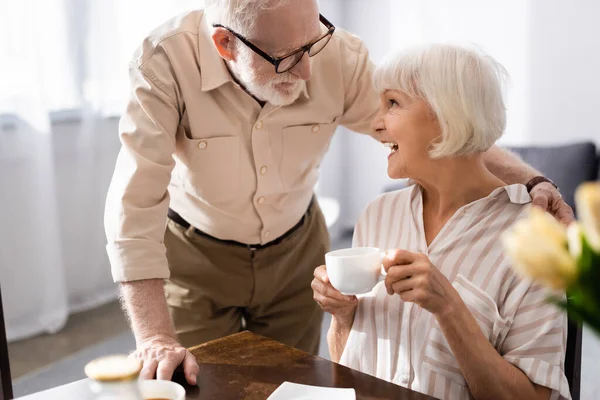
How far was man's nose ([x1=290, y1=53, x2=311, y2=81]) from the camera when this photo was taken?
1674 mm

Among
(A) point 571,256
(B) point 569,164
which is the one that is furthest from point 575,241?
(B) point 569,164

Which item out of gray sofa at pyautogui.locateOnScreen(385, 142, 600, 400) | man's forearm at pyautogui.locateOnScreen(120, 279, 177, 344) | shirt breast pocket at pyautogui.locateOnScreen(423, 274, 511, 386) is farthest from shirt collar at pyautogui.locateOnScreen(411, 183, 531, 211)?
gray sofa at pyautogui.locateOnScreen(385, 142, 600, 400)

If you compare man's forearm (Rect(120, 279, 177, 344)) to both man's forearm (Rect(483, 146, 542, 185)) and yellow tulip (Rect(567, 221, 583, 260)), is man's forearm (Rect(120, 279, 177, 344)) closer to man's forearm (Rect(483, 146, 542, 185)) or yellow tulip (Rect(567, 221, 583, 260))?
man's forearm (Rect(483, 146, 542, 185))

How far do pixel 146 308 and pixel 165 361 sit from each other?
0.27 metres

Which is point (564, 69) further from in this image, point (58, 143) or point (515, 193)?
point (515, 193)

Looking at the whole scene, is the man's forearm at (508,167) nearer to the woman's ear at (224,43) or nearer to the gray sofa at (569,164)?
the woman's ear at (224,43)

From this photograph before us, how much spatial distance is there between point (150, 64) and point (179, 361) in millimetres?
796

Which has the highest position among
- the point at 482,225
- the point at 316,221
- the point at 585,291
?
the point at 585,291

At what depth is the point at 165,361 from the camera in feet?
4.11

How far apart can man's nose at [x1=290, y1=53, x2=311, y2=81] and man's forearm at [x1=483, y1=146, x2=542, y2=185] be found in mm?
521

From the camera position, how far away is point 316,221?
2.28 meters

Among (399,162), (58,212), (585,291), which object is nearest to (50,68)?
(58,212)

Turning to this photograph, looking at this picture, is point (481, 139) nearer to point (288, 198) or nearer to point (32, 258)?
point (288, 198)

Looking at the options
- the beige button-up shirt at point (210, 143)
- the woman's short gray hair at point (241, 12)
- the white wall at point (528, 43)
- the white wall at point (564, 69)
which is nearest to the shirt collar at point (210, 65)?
the beige button-up shirt at point (210, 143)
